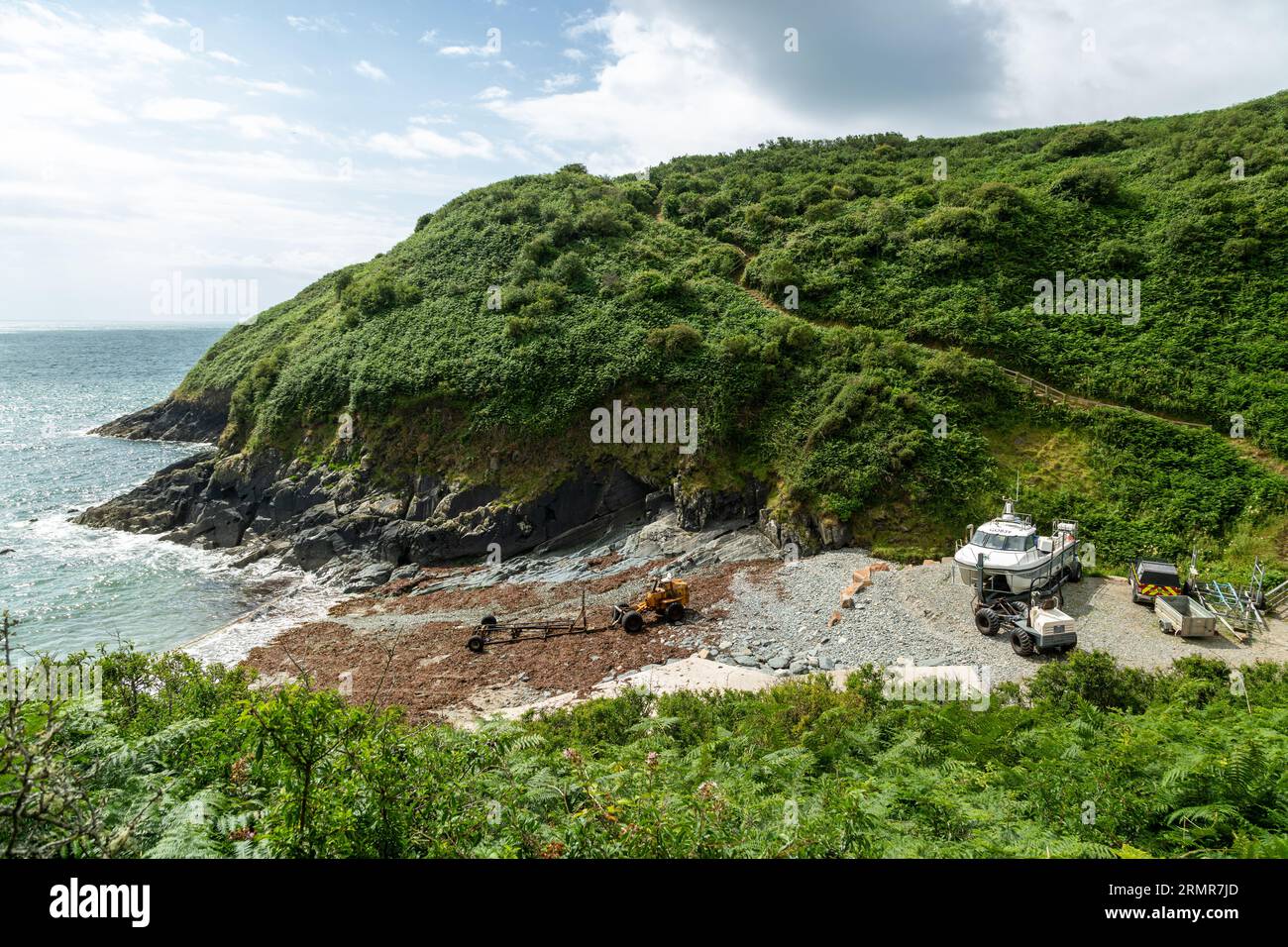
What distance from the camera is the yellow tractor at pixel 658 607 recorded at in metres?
22.4

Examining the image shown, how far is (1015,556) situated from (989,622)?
2.40 m

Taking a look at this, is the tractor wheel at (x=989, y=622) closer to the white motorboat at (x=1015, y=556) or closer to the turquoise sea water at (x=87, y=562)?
the white motorboat at (x=1015, y=556)

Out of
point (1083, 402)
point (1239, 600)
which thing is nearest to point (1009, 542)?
point (1239, 600)

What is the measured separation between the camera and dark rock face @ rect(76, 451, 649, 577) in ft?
105

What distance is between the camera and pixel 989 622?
18734 mm

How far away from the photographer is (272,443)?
40.0 meters

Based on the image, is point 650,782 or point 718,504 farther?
point 718,504

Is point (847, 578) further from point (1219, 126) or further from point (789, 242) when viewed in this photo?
point (1219, 126)

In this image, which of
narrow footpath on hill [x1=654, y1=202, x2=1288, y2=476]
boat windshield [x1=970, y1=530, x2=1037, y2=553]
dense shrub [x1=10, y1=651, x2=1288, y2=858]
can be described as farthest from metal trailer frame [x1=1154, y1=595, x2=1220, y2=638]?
narrow footpath on hill [x1=654, y1=202, x2=1288, y2=476]

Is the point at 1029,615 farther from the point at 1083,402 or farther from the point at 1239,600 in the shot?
the point at 1083,402

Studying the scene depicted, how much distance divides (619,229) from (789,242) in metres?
11.8

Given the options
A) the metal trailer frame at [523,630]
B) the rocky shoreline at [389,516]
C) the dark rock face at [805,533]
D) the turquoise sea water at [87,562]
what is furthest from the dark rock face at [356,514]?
the metal trailer frame at [523,630]

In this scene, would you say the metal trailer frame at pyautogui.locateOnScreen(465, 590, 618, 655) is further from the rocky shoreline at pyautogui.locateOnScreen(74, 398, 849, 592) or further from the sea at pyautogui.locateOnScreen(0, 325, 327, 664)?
the sea at pyautogui.locateOnScreen(0, 325, 327, 664)
